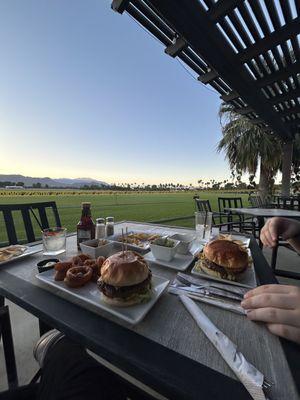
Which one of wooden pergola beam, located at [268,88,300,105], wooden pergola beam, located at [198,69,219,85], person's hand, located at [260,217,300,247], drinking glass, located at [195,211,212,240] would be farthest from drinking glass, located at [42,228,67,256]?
wooden pergola beam, located at [268,88,300,105]

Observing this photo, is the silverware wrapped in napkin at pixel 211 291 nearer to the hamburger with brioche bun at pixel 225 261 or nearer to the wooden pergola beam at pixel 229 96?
the hamburger with brioche bun at pixel 225 261

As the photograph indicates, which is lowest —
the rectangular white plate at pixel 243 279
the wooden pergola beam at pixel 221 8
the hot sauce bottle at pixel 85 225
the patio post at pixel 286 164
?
the rectangular white plate at pixel 243 279

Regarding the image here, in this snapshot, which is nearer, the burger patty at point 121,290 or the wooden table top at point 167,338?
the wooden table top at point 167,338

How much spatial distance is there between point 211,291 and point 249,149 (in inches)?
389

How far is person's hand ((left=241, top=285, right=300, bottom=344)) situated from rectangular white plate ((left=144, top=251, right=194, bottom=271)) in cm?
39

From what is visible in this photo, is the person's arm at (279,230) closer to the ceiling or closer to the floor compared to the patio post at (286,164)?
closer to the floor

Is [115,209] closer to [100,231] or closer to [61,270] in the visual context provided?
[100,231]

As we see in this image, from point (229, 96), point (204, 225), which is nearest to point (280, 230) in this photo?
point (204, 225)

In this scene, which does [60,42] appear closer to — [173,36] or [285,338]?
[173,36]

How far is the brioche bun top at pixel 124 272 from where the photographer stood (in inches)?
27.9

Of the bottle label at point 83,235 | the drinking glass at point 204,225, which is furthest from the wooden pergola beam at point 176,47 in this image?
the bottle label at point 83,235

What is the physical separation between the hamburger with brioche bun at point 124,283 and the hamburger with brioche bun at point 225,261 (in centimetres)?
36

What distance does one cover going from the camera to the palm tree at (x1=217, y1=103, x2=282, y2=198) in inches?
359

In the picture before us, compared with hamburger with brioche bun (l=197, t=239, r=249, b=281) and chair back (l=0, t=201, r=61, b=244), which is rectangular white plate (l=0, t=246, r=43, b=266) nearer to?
chair back (l=0, t=201, r=61, b=244)
